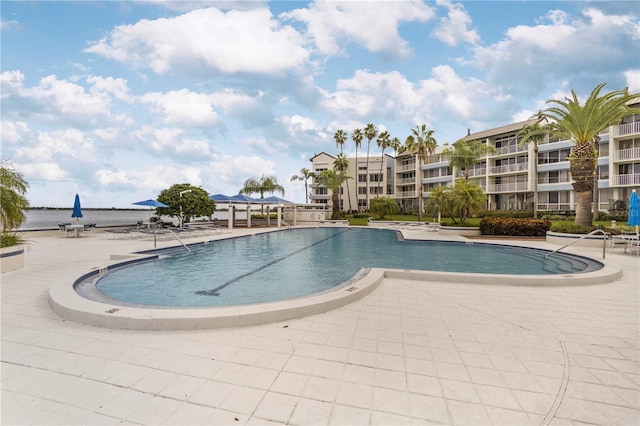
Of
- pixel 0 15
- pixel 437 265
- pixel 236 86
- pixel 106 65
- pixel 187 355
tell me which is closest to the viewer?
pixel 187 355

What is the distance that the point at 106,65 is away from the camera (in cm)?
1382

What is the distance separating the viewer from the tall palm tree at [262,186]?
4947 centimetres

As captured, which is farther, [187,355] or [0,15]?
[0,15]

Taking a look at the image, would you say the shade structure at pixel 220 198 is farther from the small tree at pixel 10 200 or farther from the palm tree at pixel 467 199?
the palm tree at pixel 467 199

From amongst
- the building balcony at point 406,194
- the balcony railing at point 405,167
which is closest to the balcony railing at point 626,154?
the building balcony at point 406,194

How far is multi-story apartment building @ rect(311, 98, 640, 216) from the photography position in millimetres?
25359

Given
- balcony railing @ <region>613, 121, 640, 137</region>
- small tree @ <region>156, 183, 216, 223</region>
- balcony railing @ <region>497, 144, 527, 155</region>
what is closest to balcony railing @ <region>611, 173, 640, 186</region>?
balcony railing @ <region>613, 121, 640, 137</region>

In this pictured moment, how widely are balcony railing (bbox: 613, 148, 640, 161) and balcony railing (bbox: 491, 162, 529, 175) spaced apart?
7.88 meters

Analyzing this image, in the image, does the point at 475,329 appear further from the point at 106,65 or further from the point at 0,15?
the point at 106,65

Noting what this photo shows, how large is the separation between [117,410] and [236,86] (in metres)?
17.5

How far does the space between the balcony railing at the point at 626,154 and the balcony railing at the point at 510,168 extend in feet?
25.9

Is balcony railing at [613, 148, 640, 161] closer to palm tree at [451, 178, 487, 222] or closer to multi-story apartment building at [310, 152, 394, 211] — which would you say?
palm tree at [451, 178, 487, 222]

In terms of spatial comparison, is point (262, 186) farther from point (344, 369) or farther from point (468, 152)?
point (344, 369)

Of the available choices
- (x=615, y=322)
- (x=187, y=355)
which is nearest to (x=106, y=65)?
(x=187, y=355)
